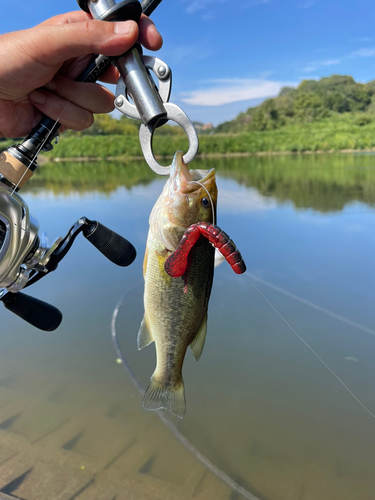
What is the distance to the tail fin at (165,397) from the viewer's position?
116cm

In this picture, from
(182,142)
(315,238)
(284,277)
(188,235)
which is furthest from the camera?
(182,142)

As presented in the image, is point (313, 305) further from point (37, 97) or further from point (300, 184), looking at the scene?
point (300, 184)

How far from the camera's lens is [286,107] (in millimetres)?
30906

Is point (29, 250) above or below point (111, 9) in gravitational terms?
below

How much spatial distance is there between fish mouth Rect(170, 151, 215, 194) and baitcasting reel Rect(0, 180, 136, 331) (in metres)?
0.26

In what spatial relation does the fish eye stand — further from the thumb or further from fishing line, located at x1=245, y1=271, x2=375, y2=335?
fishing line, located at x1=245, y1=271, x2=375, y2=335

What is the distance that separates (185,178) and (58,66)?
1.96 feet

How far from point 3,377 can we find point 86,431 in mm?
978

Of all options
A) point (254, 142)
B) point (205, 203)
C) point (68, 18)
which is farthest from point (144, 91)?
point (254, 142)

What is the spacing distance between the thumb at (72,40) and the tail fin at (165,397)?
1.03 metres

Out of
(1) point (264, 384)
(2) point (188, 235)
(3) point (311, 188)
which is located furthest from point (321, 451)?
(3) point (311, 188)

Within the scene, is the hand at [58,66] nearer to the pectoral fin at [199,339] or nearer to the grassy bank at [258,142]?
the pectoral fin at [199,339]

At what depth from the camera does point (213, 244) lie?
76 cm

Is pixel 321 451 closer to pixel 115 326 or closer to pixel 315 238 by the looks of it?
pixel 115 326
